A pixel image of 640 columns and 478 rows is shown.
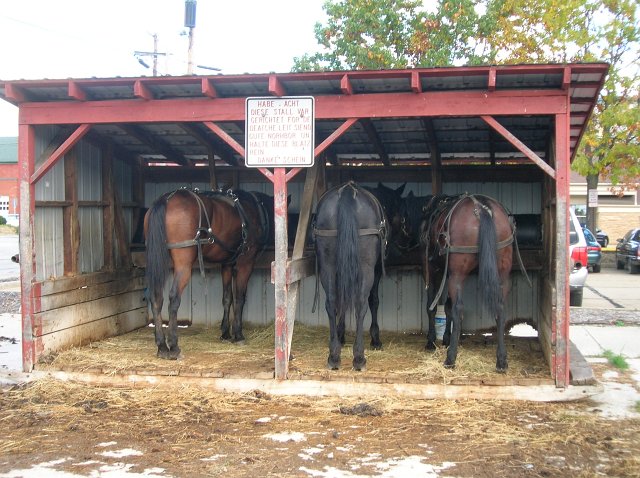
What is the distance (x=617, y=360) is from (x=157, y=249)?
18.7ft

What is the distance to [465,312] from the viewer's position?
29.7ft

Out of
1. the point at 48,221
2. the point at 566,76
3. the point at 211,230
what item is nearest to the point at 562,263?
the point at 566,76

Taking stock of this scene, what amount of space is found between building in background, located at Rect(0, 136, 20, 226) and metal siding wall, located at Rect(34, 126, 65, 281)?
52.5 m

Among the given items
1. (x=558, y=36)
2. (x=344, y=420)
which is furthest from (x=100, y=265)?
(x=558, y=36)

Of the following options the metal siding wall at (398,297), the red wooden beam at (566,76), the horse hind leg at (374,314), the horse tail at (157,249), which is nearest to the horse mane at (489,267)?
the red wooden beam at (566,76)

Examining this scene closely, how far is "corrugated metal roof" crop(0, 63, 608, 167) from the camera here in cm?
600

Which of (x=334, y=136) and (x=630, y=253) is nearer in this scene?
(x=334, y=136)

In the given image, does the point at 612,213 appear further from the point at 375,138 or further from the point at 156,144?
the point at 156,144

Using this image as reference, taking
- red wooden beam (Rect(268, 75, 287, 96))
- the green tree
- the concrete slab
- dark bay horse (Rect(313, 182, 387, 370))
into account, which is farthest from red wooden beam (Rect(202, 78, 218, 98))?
the green tree

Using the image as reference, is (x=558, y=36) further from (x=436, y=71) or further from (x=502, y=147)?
(x=436, y=71)

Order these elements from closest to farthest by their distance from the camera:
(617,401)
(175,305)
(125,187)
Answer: (617,401) → (175,305) → (125,187)

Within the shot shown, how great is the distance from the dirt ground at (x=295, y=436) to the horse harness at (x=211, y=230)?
62.9 inches

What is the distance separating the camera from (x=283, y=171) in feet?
21.1

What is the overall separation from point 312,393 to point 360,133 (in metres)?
3.68
